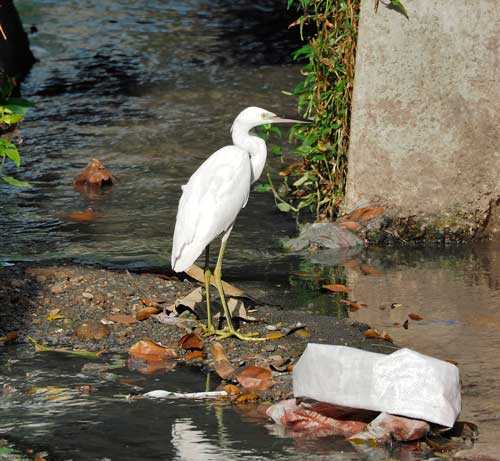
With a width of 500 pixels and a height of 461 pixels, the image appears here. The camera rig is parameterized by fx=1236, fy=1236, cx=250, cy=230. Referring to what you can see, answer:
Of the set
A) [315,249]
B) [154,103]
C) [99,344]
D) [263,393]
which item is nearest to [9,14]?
[154,103]

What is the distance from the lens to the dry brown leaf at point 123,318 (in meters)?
6.12

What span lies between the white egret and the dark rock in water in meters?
1.34

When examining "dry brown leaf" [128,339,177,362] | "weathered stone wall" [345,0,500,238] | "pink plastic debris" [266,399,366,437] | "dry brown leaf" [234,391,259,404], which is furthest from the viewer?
"weathered stone wall" [345,0,500,238]

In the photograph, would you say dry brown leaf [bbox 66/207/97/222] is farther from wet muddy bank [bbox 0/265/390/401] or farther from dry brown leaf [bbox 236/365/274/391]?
dry brown leaf [bbox 236/365/274/391]

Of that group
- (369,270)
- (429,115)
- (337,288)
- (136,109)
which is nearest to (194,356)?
(337,288)

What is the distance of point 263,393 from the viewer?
527 centimetres

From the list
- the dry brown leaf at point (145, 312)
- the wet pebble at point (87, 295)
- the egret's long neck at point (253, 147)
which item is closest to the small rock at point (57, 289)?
the wet pebble at point (87, 295)

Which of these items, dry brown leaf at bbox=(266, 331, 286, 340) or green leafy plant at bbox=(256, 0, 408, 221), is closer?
dry brown leaf at bbox=(266, 331, 286, 340)

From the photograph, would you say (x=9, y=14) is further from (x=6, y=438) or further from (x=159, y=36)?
(x=6, y=438)

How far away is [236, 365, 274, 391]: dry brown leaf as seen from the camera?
5312 mm

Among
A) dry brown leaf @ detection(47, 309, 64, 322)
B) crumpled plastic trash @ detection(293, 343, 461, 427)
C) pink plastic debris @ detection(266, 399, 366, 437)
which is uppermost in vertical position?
crumpled plastic trash @ detection(293, 343, 461, 427)

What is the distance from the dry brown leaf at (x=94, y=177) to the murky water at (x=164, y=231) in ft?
0.34

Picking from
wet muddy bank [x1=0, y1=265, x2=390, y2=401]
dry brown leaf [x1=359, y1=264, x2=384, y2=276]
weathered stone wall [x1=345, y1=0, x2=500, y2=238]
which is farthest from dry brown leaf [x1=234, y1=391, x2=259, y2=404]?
weathered stone wall [x1=345, y1=0, x2=500, y2=238]

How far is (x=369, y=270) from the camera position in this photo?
725 cm
